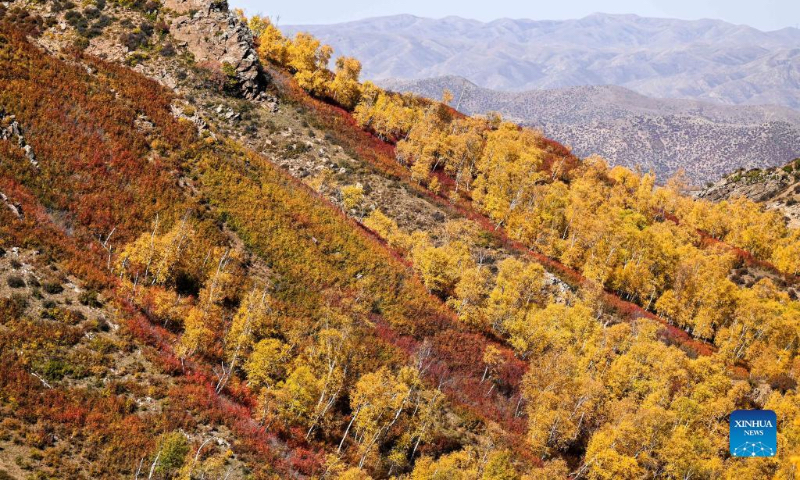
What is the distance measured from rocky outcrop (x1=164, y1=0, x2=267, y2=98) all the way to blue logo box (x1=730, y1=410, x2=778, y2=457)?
3302 inches

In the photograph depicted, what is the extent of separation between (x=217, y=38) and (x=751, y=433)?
94.8m

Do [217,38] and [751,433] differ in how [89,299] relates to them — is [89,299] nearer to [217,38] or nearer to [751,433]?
[751,433]

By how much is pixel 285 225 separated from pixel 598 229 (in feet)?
191

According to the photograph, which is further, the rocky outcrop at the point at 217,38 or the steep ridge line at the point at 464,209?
the rocky outcrop at the point at 217,38

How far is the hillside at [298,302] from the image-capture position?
30844 mm

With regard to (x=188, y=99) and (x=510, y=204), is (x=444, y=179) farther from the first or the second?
(x=188, y=99)

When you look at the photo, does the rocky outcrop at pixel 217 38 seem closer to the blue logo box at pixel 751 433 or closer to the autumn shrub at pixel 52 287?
the autumn shrub at pixel 52 287

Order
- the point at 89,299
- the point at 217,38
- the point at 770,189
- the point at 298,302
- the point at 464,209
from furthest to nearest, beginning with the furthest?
the point at 770,189 → the point at 464,209 → the point at 217,38 → the point at 298,302 → the point at 89,299

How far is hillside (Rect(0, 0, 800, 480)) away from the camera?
30.8m

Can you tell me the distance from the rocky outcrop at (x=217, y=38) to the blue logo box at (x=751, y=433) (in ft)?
275

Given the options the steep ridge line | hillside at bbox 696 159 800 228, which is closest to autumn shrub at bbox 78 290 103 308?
the steep ridge line

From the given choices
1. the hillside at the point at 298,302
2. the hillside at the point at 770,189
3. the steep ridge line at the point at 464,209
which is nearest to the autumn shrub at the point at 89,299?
the hillside at the point at 298,302

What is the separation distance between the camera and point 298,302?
1875 inches

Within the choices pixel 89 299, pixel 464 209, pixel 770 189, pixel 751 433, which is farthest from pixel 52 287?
pixel 770 189
